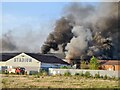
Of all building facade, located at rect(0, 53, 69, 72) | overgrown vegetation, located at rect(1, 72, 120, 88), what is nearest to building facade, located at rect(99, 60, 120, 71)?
building facade, located at rect(0, 53, 69, 72)

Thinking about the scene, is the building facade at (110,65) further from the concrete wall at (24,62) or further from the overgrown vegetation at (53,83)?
the overgrown vegetation at (53,83)

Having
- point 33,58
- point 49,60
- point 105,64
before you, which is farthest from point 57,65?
point 105,64

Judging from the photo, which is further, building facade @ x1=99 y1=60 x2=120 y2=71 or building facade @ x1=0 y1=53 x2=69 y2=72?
building facade @ x1=99 y1=60 x2=120 y2=71

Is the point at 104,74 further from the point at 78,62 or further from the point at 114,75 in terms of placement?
the point at 78,62

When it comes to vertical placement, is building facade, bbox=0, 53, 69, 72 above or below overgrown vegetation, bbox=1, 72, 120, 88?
above

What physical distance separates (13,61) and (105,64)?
22.4 feet

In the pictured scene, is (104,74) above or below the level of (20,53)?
below

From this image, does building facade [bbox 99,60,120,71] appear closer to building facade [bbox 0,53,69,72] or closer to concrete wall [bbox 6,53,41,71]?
building facade [bbox 0,53,69,72]

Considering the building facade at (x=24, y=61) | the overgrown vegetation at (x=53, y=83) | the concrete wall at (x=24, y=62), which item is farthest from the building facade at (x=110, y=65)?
the overgrown vegetation at (x=53, y=83)

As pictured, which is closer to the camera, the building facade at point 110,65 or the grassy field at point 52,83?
the grassy field at point 52,83

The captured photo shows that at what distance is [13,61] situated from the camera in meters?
16.8

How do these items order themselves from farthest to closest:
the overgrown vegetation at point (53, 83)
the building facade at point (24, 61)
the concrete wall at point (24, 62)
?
the concrete wall at point (24, 62), the building facade at point (24, 61), the overgrown vegetation at point (53, 83)

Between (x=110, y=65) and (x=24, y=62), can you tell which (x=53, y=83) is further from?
(x=110, y=65)

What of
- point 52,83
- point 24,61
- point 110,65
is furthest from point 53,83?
point 110,65
